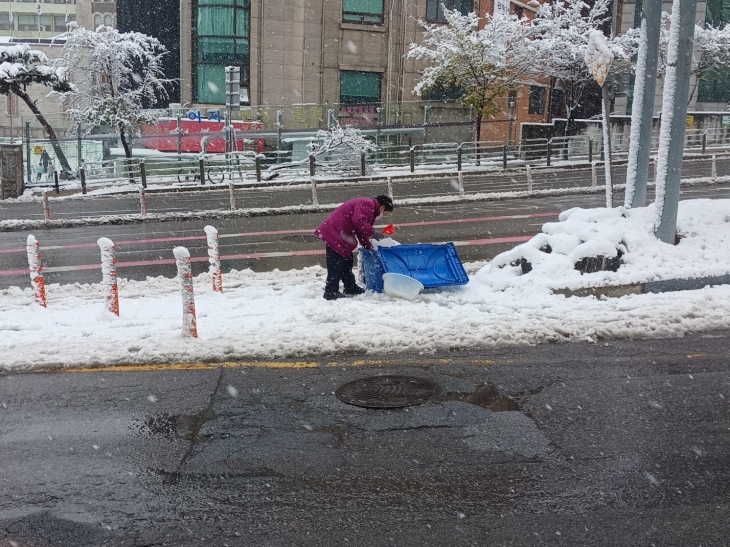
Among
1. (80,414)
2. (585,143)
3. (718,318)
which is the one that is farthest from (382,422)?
(585,143)

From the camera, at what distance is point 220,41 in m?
38.1

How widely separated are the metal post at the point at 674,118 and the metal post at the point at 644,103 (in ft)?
3.04

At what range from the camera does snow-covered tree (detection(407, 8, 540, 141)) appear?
33.9 metres

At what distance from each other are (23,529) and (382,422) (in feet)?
8.73

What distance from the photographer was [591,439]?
5453mm

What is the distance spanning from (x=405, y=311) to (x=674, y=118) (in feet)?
16.1

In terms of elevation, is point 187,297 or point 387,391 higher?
point 187,297

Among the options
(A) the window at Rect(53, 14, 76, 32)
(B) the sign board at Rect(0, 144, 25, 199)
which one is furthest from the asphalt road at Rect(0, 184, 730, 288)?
(A) the window at Rect(53, 14, 76, 32)

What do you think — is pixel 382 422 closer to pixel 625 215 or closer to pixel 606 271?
pixel 606 271

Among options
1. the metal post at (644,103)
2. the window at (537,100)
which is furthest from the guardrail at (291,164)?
the metal post at (644,103)

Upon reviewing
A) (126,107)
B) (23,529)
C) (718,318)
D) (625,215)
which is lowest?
(23,529)

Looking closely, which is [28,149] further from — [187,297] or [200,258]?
[187,297]

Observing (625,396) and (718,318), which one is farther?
(718,318)

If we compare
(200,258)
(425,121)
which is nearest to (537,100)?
(425,121)
